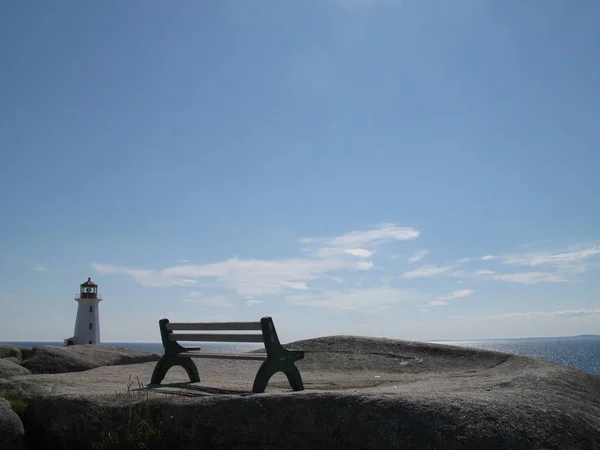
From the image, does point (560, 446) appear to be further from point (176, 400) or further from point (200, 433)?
point (176, 400)

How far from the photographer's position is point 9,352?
28.9 feet

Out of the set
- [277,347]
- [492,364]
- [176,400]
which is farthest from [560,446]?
[492,364]

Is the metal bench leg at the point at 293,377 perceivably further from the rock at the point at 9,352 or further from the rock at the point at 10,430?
the rock at the point at 9,352

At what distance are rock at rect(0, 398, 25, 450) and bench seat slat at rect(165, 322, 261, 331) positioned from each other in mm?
2171

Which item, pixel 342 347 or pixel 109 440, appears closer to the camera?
pixel 109 440

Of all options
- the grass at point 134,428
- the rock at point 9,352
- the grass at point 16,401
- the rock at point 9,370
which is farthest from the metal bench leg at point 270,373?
the rock at point 9,352

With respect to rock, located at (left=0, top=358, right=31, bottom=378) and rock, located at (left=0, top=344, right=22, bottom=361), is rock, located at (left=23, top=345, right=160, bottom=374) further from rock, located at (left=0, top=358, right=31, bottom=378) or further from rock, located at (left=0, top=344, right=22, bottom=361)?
rock, located at (left=0, top=358, right=31, bottom=378)

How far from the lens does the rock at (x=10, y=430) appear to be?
480 centimetres

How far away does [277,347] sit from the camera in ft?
19.1

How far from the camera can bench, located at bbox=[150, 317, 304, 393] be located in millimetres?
5730

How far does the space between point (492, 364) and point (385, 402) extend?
521 centimetres

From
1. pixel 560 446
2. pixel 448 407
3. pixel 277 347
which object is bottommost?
pixel 560 446

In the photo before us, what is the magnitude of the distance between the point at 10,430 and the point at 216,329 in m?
2.32

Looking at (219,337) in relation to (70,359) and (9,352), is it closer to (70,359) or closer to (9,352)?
(70,359)
